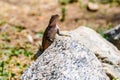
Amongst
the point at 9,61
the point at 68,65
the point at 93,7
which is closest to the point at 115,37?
the point at 9,61

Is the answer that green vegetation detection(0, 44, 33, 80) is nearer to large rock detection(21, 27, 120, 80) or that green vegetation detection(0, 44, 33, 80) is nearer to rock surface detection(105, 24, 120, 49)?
large rock detection(21, 27, 120, 80)

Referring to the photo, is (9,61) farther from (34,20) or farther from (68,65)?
(34,20)

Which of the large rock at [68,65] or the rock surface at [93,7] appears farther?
the rock surface at [93,7]

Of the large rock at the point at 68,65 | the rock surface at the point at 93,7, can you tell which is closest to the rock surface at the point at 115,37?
the large rock at the point at 68,65

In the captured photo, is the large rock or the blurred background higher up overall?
the large rock

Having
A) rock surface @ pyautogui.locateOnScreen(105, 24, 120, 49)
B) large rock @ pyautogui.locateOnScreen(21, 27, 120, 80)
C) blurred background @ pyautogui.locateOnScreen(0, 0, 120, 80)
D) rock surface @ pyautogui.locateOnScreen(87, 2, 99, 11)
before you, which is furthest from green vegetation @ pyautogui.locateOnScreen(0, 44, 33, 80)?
rock surface @ pyautogui.locateOnScreen(87, 2, 99, 11)

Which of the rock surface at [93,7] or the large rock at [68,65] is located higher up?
the large rock at [68,65]

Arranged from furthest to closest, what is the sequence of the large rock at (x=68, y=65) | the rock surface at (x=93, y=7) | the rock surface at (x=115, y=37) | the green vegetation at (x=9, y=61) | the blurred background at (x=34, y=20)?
the rock surface at (x=93, y=7) → the blurred background at (x=34, y=20) → the rock surface at (x=115, y=37) → the green vegetation at (x=9, y=61) → the large rock at (x=68, y=65)

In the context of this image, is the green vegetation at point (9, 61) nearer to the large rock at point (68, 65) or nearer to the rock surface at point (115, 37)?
the large rock at point (68, 65)
